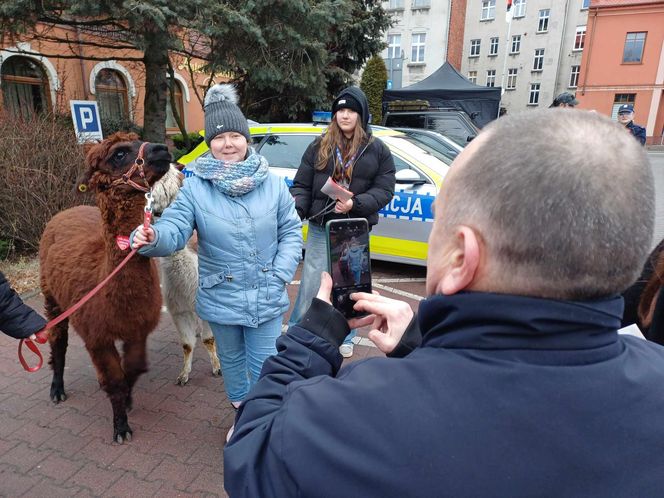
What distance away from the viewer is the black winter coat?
3.64 m

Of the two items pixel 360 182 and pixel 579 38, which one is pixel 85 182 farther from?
pixel 579 38

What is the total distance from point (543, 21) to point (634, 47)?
8.46 metres

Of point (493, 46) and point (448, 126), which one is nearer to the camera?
point (448, 126)

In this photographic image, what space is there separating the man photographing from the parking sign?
683 cm

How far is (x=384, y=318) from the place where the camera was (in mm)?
1319

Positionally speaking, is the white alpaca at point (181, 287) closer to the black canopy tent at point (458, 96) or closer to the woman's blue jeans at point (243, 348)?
the woman's blue jeans at point (243, 348)

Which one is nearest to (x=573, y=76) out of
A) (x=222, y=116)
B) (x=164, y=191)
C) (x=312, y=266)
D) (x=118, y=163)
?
(x=312, y=266)

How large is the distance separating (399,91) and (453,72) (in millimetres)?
2530

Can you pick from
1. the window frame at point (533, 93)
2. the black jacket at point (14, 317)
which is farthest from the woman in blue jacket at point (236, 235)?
the window frame at point (533, 93)

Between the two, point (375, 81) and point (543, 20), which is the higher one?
point (543, 20)

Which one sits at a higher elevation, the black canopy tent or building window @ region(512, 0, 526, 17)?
building window @ region(512, 0, 526, 17)

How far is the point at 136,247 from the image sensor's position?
2.22 m

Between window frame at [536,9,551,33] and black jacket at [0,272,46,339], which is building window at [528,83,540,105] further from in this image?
black jacket at [0,272,46,339]

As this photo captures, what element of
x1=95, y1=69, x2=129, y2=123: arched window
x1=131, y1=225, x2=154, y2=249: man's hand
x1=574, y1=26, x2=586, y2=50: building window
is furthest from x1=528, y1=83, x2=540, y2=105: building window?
x1=131, y1=225, x2=154, y2=249: man's hand
